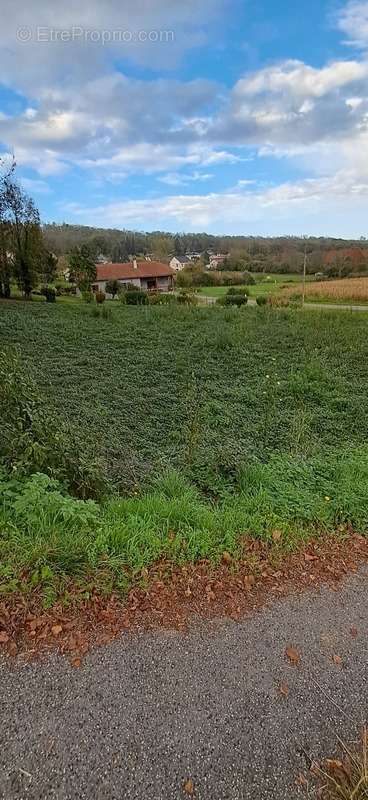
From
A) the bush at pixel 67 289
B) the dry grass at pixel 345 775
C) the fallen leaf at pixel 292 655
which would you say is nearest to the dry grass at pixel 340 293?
the bush at pixel 67 289

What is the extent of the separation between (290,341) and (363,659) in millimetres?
9880

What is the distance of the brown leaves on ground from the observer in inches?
63.7

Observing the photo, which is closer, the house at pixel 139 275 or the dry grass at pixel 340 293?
the dry grass at pixel 340 293

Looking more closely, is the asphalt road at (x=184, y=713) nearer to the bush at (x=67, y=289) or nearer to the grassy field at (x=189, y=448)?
the grassy field at (x=189, y=448)

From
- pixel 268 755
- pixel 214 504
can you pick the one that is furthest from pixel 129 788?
pixel 214 504

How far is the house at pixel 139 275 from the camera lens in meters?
41.2

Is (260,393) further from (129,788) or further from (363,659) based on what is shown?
(129,788)

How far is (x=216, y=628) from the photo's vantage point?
1.73 meters

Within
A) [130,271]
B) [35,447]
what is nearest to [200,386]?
[35,447]

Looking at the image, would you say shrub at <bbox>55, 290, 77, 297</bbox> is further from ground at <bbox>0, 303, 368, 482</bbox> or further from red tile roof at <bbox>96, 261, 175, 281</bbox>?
ground at <bbox>0, 303, 368, 482</bbox>

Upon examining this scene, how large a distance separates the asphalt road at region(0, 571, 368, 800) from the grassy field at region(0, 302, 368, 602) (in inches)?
16.7

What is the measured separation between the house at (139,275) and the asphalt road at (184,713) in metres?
40.2

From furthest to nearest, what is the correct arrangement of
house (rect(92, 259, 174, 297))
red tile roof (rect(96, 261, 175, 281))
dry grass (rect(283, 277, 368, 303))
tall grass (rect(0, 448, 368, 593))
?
red tile roof (rect(96, 261, 175, 281))
house (rect(92, 259, 174, 297))
dry grass (rect(283, 277, 368, 303))
tall grass (rect(0, 448, 368, 593))

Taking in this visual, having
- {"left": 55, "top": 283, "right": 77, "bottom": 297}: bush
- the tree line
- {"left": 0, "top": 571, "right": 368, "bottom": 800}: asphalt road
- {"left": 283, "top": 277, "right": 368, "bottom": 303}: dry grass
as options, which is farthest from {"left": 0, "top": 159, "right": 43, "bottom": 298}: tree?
{"left": 0, "top": 571, "right": 368, "bottom": 800}: asphalt road
